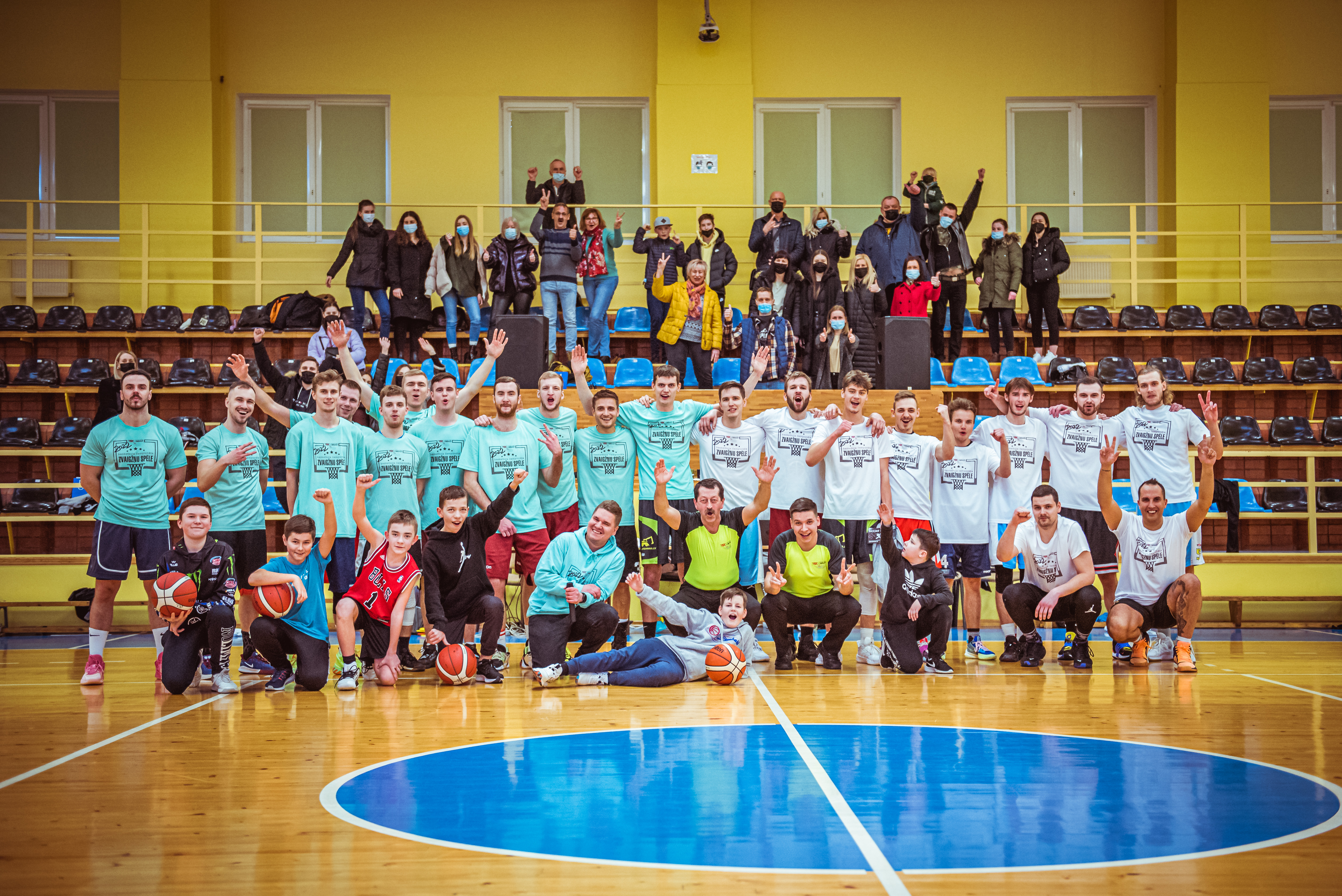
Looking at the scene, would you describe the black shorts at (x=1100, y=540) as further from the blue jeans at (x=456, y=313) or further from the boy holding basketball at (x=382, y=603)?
the blue jeans at (x=456, y=313)

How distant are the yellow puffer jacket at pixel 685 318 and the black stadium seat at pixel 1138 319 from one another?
642 centimetres

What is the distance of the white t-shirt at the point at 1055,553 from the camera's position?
8586 mm

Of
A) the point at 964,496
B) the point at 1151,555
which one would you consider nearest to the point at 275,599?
the point at 964,496

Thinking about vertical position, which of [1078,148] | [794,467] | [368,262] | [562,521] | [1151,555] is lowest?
[1151,555]

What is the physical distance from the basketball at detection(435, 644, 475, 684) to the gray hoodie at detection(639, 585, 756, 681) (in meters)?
1.31

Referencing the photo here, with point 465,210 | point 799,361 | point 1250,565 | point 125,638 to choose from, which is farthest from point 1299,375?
point 125,638

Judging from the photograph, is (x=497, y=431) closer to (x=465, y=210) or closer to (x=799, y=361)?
(x=799, y=361)

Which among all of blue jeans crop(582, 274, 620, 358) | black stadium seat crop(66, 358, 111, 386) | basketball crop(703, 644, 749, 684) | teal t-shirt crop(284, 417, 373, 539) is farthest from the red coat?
black stadium seat crop(66, 358, 111, 386)

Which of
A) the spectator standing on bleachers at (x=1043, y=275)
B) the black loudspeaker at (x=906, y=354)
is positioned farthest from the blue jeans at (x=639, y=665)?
the spectator standing on bleachers at (x=1043, y=275)

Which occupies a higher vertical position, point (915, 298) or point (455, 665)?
point (915, 298)

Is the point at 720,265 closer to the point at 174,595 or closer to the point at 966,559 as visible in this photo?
the point at 966,559

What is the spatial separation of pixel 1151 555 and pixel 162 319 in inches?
526

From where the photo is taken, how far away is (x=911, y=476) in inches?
355

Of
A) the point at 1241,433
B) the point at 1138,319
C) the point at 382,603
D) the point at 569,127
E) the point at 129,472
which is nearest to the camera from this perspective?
the point at 382,603
